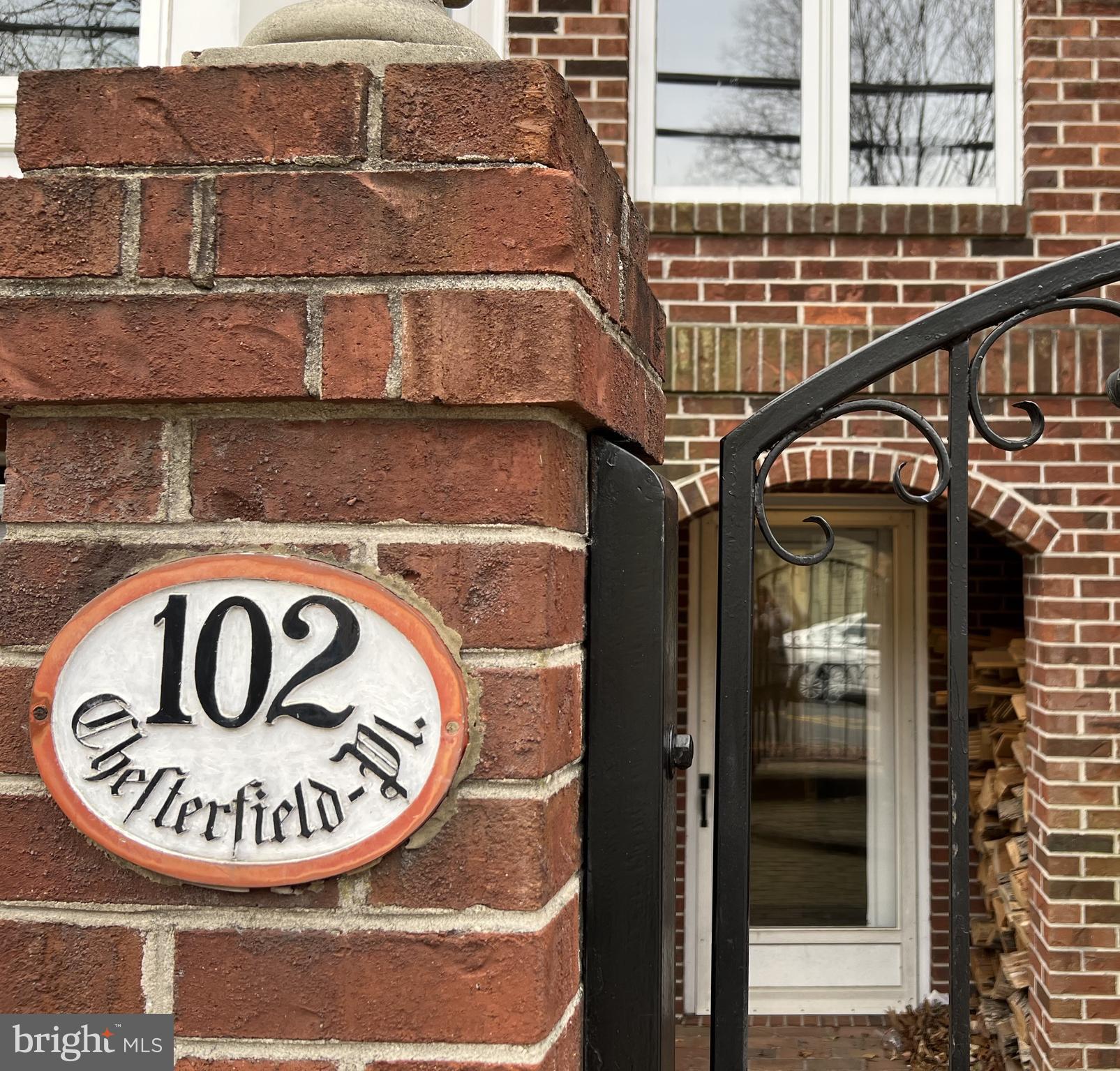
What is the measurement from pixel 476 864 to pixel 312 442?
11.9 inches

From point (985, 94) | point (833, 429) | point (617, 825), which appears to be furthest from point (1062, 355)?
point (617, 825)

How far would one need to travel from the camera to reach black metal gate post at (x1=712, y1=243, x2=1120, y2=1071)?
95 cm

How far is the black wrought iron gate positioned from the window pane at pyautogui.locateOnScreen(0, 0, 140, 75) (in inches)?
144

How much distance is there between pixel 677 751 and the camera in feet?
2.94

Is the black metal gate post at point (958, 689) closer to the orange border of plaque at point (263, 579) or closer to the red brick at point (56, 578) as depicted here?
the orange border of plaque at point (263, 579)

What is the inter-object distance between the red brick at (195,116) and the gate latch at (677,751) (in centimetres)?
51

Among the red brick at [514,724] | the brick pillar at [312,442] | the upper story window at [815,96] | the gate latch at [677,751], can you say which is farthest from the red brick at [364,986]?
the upper story window at [815,96]

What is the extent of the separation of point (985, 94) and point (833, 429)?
1547mm

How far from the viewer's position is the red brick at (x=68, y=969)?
2.32 feet

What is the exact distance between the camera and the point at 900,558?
16.9 feet

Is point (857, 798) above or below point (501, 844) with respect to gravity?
below

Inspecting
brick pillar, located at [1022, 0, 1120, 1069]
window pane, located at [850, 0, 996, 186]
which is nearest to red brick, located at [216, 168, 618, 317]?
brick pillar, located at [1022, 0, 1120, 1069]

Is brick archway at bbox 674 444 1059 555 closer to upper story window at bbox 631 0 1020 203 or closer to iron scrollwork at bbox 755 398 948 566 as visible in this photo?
upper story window at bbox 631 0 1020 203

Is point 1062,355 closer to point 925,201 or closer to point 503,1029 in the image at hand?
point 925,201
